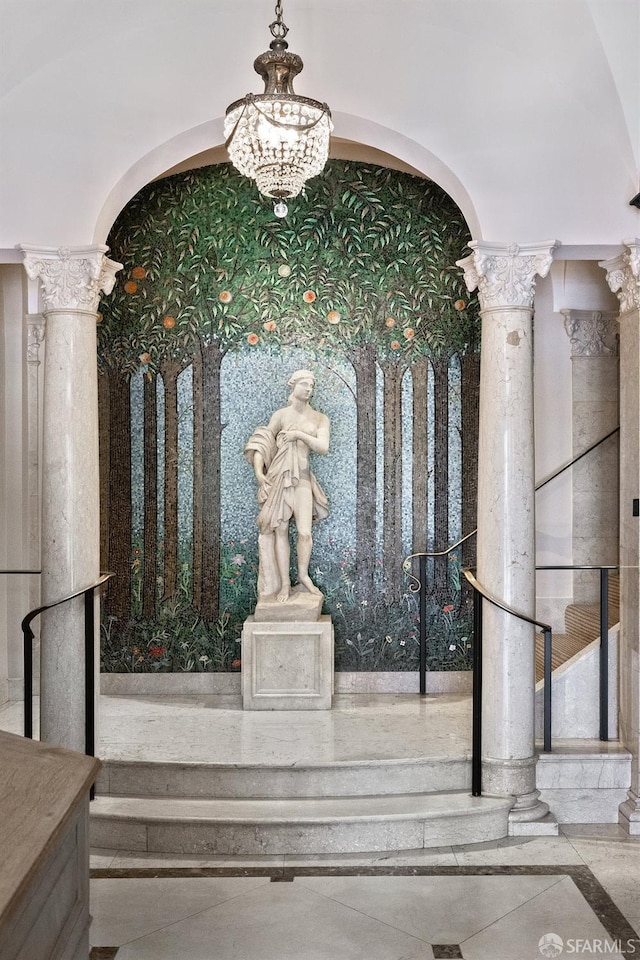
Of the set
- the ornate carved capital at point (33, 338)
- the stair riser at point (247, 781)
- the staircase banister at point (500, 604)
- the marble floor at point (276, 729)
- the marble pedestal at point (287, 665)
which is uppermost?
the ornate carved capital at point (33, 338)

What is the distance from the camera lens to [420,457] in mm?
6934

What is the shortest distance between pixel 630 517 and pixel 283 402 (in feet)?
8.99

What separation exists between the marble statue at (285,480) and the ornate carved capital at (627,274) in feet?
6.88

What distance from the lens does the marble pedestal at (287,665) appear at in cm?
621

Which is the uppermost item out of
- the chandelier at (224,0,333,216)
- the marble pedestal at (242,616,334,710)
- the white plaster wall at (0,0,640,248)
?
the white plaster wall at (0,0,640,248)

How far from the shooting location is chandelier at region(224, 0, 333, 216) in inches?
157

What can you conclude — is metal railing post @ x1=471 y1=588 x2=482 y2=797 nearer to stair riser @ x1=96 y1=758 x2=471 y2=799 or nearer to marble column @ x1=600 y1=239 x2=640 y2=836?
stair riser @ x1=96 y1=758 x2=471 y2=799

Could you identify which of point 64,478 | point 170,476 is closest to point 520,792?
point 64,478

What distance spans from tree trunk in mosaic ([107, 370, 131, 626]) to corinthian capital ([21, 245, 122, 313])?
189 cm

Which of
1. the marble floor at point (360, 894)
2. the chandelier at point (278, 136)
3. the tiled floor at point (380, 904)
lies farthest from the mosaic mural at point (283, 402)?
the chandelier at point (278, 136)

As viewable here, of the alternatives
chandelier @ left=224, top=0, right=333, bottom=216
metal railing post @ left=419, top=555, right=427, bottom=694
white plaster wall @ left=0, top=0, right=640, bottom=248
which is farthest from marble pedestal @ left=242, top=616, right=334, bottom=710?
chandelier @ left=224, top=0, right=333, bottom=216

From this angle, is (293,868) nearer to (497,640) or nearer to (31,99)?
(497,640)

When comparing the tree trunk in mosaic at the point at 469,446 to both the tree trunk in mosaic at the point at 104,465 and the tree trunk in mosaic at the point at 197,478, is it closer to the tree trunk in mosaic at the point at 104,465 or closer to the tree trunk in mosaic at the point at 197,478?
the tree trunk in mosaic at the point at 197,478

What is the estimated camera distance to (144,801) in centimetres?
499
